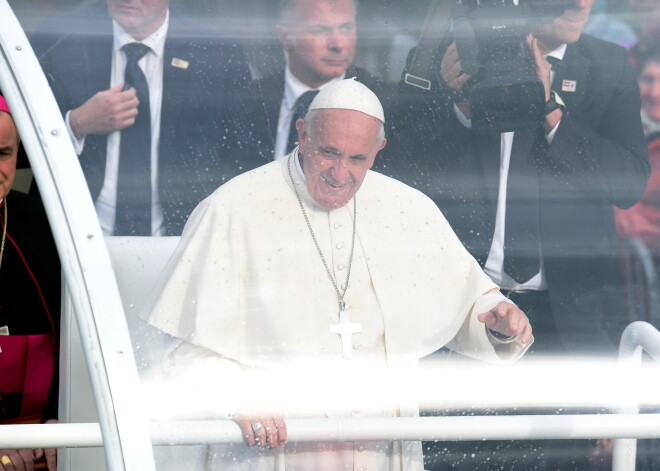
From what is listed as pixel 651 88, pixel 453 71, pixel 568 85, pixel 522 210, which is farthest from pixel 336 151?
pixel 651 88

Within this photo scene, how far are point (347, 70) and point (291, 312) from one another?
1.76 ft

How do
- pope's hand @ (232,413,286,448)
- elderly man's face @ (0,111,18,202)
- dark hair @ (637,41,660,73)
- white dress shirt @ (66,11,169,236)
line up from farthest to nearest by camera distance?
elderly man's face @ (0,111,18,202), dark hair @ (637,41,660,73), white dress shirt @ (66,11,169,236), pope's hand @ (232,413,286,448)

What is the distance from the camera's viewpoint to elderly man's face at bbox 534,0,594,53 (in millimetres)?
2258

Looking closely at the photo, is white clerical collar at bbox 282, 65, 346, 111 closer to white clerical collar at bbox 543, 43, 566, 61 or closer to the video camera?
the video camera

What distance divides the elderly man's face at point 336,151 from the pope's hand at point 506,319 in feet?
1.29

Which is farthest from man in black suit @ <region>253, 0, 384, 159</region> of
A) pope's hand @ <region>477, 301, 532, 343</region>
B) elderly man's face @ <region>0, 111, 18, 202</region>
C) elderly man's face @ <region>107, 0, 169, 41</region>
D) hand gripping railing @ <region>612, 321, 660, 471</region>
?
elderly man's face @ <region>0, 111, 18, 202</region>

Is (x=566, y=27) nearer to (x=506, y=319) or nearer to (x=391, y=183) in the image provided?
(x=391, y=183)

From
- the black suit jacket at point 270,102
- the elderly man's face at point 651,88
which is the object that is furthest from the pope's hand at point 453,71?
the elderly man's face at point 651,88

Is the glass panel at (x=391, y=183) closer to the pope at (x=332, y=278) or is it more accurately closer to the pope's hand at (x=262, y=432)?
the pope at (x=332, y=278)

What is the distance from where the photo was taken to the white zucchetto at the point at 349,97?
7.22ft

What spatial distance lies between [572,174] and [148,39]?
97 centimetres

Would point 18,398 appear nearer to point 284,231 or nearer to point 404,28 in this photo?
point 284,231

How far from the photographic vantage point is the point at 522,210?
2221 mm

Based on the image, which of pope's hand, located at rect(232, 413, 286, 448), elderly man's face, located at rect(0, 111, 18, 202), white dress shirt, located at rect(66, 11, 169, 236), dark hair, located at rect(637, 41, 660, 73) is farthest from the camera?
elderly man's face, located at rect(0, 111, 18, 202)
